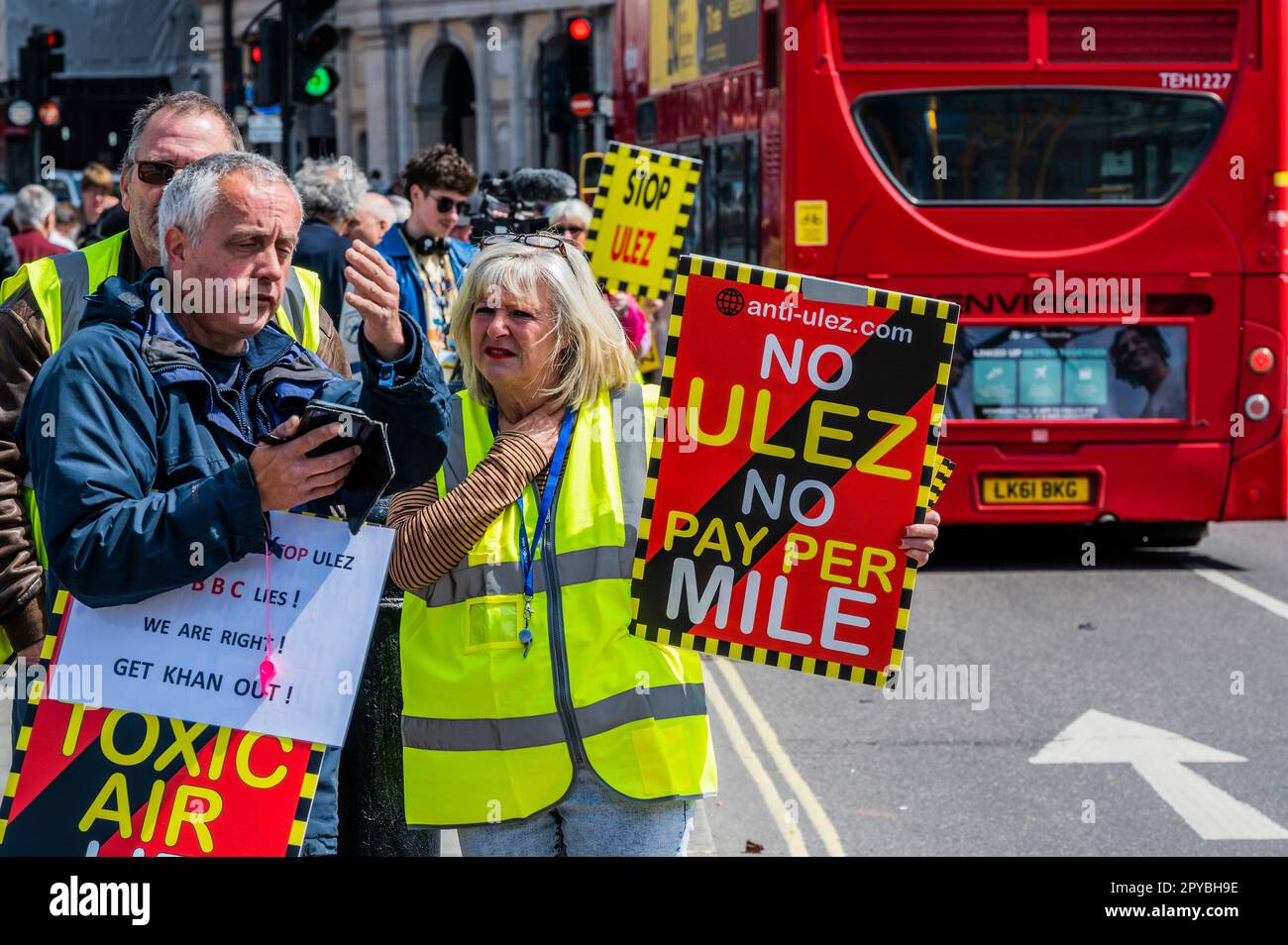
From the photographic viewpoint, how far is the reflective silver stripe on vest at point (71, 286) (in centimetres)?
381

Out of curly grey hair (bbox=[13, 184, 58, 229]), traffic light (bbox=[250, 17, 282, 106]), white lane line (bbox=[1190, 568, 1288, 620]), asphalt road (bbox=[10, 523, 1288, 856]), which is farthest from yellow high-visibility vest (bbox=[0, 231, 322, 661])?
curly grey hair (bbox=[13, 184, 58, 229])

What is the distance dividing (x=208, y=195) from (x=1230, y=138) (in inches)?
335

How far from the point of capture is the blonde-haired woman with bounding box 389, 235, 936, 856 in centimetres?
357

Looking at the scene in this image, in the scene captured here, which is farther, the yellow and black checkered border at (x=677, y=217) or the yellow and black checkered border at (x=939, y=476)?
the yellow and black checkered border at (x=677, y=217)

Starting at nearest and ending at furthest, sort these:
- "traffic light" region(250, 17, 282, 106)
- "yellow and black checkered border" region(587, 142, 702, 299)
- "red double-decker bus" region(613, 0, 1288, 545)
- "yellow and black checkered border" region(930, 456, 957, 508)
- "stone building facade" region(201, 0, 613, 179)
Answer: "yellow and black checkered border" region(930, 456, 957, 508)
"yellow and black checkered border" region(587, 142, 702, 299)
"red double-decker bus" region(613, 0, 1288, 545)
"traffic light" region(250, 17, 282, 106)
"stone building facade" region(201, 0, 613, 179)

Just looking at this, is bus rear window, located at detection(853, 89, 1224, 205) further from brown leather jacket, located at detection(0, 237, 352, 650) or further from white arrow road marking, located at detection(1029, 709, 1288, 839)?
brown leather jacket, located at detection(0, 237, 352, 650)

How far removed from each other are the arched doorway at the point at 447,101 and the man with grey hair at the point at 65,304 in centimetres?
6289

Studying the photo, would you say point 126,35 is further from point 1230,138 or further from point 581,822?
point 581,822

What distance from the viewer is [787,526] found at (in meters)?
3.64

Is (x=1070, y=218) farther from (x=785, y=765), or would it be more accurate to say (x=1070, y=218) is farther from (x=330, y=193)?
(x=785, y=765)

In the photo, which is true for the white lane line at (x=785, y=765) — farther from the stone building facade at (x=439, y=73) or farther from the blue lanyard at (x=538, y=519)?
the stone building facade at (x=439, y=73)

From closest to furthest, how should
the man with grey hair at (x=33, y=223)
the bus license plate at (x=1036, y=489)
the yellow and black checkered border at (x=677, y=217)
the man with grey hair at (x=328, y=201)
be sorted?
the man with grey hair at (x=328, y=201) → the yellow and black checkered border at (x=677, y=217) → the bus license plate at (x=1036, y=489) → the man with grey hair at (x=33, y=223)

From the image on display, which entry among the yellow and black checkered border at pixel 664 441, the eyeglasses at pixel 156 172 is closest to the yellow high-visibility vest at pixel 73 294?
the eyeglasses at pixel 156 172

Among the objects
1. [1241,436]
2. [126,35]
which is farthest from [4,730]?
[126,35]
